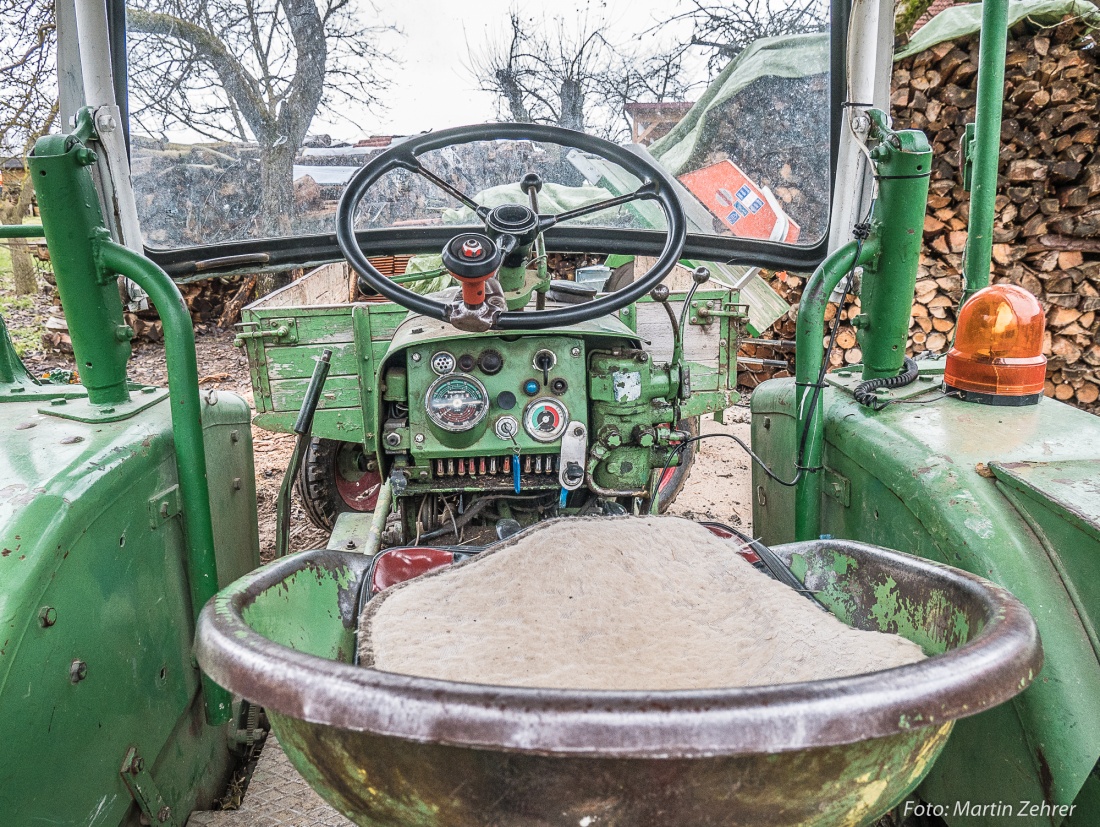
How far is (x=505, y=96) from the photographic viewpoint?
6.64ft

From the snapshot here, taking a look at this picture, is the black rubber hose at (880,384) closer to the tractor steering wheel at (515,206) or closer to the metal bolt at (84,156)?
the tractor steering wheel at (515,206)

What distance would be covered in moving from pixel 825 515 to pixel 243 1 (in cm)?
180

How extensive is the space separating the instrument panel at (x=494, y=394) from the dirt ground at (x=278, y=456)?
143cm

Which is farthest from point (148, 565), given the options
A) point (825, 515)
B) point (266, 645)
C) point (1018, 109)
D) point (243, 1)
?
point (1018, 109)

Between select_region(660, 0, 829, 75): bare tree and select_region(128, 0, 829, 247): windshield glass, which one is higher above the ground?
select_region(660, 0, 829, 75): bare tree

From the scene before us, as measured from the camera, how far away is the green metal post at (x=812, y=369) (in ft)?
6.19

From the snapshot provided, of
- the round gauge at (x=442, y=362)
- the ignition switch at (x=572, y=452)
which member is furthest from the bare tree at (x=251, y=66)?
the ignition switch at (x=572, y=452)

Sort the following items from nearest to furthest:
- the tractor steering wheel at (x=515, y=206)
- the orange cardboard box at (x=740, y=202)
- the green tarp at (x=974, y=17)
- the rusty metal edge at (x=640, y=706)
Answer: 1. the rusty metal edge at (x=640, y=706)
2. the tractor steering wheel at (x=515, y=206)
3. the orange cardboard box at (x=740, y=202)
4. the green tarp at (x=974, y=17)

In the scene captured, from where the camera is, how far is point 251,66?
1.94m

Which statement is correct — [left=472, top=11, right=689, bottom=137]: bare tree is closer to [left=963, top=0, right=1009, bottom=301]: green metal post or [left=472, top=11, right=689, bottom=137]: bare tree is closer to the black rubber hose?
[left=963, top=0, right=1009, bottom=301]: green metal post

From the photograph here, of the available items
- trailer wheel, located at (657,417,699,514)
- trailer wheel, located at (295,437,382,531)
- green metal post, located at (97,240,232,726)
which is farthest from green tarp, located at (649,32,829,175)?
trailer wheel, located at (295,437,382,531)

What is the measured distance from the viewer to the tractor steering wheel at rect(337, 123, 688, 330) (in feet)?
5.47

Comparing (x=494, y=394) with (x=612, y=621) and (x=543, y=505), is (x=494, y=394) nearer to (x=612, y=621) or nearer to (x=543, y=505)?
(x=543, y=505)

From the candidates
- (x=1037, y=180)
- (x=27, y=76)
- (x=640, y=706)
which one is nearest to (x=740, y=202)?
(x=640, y=706)
